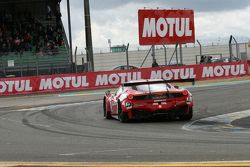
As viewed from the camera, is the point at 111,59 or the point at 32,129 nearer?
the point at 32,129

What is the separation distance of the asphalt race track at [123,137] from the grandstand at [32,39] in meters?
15.6

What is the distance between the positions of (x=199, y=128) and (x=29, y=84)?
1889cm

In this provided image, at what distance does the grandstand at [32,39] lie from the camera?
113 ft

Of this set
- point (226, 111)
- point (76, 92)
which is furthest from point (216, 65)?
point (226, 111)

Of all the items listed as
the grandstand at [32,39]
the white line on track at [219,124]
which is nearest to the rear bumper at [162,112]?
the white line on track at [219,124]

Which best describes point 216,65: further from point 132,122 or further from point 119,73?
point 132,122

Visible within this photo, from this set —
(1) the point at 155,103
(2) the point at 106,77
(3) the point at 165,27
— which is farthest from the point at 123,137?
(3) the point at 165,27

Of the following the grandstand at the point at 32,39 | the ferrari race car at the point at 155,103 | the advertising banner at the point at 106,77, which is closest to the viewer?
the ferrari race car at the point at 155,103

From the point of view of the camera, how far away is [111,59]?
47.0m

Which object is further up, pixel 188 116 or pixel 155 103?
pixel 155 103

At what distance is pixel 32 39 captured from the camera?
39.9 metres

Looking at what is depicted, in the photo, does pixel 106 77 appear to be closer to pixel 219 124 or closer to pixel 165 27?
pixel 165 27

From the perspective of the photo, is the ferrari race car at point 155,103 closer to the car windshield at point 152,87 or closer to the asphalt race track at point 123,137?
the car windshield at point 152,87

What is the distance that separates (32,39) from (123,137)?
98.2 feet
